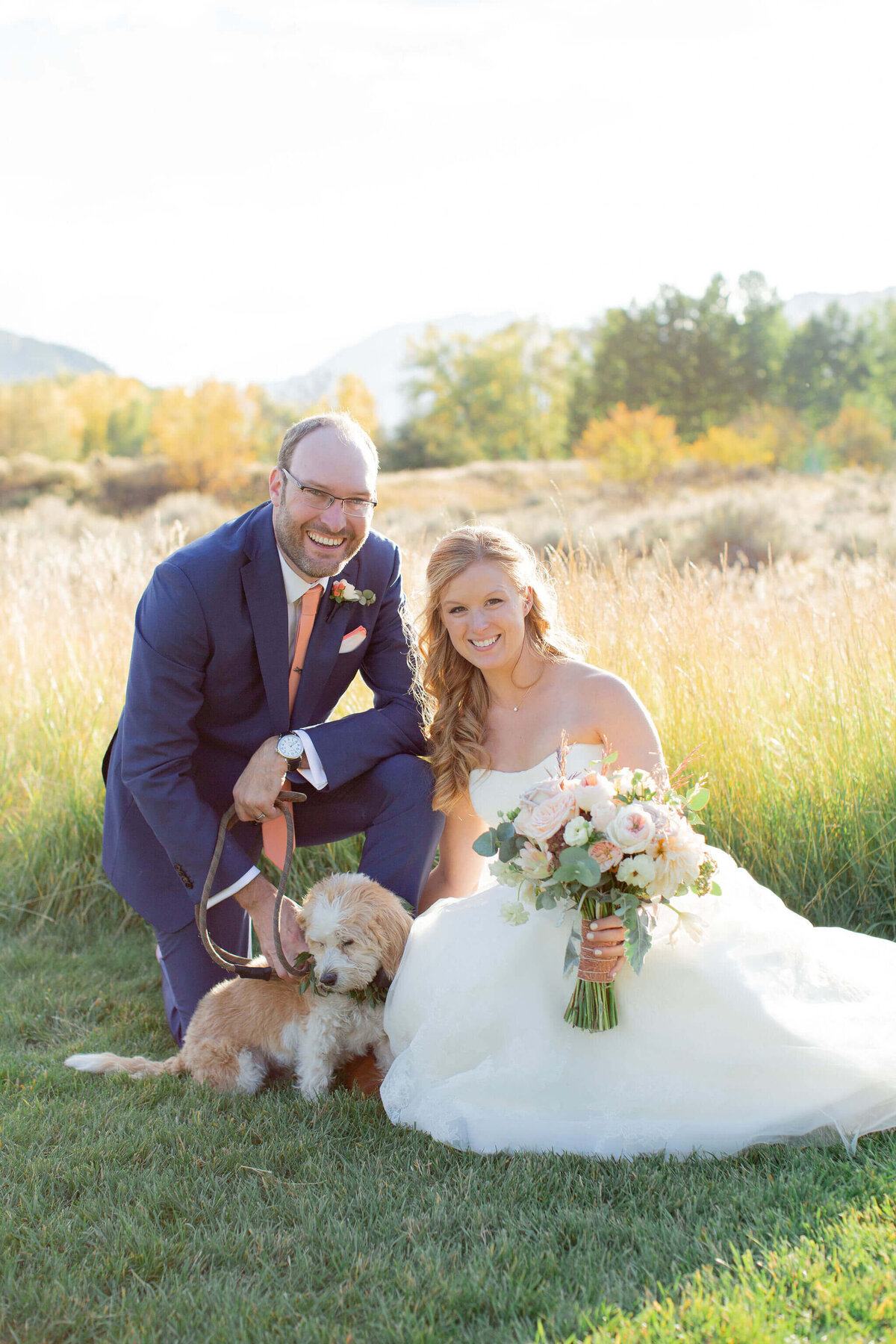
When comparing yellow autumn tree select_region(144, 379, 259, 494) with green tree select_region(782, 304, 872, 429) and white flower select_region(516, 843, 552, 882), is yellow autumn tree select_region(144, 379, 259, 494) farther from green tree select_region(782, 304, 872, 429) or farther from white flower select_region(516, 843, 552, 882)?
white flower select_region(516, 843, 552, 882)

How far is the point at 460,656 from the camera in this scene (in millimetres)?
3832

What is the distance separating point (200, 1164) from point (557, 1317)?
1.21m

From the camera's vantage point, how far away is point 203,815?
3.54 metres

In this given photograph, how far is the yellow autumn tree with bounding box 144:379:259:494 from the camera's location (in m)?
40.8

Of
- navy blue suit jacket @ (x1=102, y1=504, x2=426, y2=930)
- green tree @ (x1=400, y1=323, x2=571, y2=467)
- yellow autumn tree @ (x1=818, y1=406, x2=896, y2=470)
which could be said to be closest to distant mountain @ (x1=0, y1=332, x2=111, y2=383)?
green tree @ (x1=400, y1=323, x2=571, y2=467)

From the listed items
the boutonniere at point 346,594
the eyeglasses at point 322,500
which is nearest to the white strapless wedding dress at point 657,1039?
the boutonniere at point 346,594

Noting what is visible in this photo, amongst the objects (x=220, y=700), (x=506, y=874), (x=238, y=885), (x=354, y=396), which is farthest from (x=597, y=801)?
(x=354, y=396)

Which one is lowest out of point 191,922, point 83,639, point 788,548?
point 788,548

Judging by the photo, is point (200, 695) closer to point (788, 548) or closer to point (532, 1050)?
point (532, 1050)

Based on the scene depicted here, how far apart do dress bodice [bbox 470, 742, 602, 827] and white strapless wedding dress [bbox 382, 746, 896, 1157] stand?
0.40 metres

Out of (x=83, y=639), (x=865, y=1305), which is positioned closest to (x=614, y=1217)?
(x=865, y=1305)

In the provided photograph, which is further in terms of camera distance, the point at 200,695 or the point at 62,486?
the point at 62,486

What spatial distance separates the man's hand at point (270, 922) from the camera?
330 centimetres

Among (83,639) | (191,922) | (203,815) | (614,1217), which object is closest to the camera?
(614,1217)
